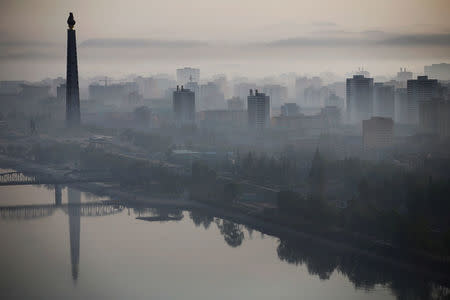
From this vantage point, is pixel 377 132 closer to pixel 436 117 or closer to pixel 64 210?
pixel 436 117

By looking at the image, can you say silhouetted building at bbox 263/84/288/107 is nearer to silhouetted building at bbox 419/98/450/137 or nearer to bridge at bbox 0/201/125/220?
silhouetted building at bbox 419/98/450/137


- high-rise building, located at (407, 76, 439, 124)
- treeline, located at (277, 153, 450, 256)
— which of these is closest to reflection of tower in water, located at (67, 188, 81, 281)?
treeline, located at (277, 153, 450, 256)

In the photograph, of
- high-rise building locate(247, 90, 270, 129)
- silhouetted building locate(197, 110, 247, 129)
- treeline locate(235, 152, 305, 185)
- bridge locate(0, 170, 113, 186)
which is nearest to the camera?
treeline locate(235, 152, 305, 185)

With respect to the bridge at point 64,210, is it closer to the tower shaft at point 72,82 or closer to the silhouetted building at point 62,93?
the tower shaft at point 72,82

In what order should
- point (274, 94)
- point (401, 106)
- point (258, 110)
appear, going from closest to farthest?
point (258, 110)
point (401, 106)
point (274, 94)

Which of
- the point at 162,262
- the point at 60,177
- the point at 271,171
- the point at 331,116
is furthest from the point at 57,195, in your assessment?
the point at 331,116

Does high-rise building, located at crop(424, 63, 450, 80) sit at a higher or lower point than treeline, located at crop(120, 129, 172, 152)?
higher

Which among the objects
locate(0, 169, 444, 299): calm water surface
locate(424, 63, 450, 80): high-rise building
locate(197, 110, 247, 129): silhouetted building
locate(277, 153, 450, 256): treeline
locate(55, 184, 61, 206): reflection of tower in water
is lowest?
locate(0, 169, 444, 299): calm water surface
